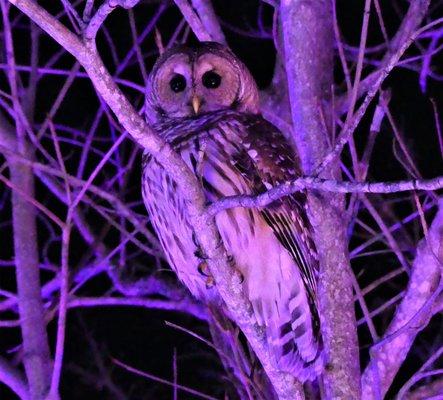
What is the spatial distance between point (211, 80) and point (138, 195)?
7.02 feet

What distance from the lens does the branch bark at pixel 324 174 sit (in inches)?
87.2

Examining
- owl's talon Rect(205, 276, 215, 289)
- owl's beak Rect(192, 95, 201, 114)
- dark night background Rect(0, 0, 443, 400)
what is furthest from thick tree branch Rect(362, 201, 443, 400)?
dark night background Rect(0, 0, 443, 400)

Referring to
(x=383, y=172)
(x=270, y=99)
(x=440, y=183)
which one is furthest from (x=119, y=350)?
(x=440, y=183)

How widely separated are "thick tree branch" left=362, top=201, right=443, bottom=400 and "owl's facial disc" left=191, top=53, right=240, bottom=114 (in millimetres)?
1057

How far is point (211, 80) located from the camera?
2914 millimetres

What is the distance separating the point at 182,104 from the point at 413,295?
1212 millimetres

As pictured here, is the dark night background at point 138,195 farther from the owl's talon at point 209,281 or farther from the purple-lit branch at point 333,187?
the purple-lit branch at point 333,187

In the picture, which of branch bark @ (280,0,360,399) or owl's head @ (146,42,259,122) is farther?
owl's head @ (146,42,259,122)

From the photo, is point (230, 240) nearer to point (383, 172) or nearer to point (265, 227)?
point (265, 227)

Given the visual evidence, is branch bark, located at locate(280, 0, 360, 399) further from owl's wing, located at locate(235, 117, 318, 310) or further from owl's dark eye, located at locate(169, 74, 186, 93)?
owl's dark eye, located at locate(169, 74, 186, 93)

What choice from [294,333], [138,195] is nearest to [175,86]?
[294,333]

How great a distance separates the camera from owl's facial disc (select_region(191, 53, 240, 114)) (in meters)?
2.85

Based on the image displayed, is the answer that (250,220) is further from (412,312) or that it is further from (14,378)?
(14,378)

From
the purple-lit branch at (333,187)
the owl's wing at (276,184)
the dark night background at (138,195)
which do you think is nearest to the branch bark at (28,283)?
the owl's wing at (276,184)
